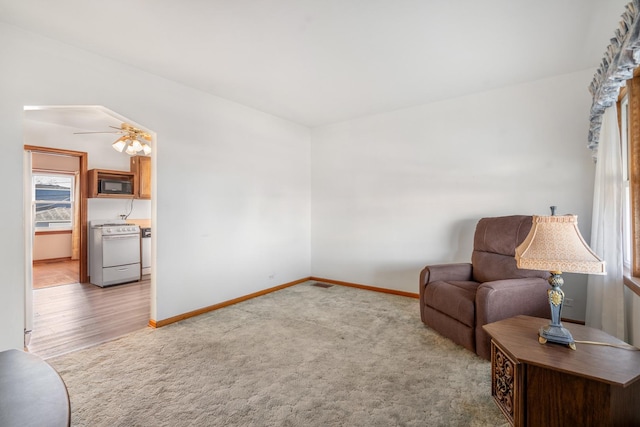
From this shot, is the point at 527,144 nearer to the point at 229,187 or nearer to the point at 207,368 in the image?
the point at 229,187

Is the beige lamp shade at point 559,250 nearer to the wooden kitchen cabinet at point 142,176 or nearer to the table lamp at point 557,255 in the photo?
the table lamp at point 557,255

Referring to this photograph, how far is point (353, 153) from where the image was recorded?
190 inches

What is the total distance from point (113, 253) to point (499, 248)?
571cm

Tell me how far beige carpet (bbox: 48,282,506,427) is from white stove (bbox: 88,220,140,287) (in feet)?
8.63

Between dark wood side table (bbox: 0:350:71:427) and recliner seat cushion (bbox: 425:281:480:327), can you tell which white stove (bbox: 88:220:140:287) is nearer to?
dark wood side table (bbox: 0:350:71:427)

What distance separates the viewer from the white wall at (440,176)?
3254 millimetres

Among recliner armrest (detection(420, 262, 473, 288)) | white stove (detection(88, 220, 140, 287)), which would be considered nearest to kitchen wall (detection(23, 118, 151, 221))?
white stove (detection(88, 220, 140, 287))

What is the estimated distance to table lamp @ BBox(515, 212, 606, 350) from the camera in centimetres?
144

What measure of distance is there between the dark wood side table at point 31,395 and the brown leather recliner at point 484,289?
2.57 metres

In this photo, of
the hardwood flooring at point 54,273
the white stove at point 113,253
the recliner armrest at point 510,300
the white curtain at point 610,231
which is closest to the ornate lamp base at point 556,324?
the recliner armrest at point 510,300

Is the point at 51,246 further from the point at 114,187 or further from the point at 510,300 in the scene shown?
the point at 510,300

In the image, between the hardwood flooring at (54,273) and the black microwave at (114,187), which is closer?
the hardwood flooring at (54,273)

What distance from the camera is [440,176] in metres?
4.04

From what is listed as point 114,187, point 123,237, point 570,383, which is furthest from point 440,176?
point 114,187
